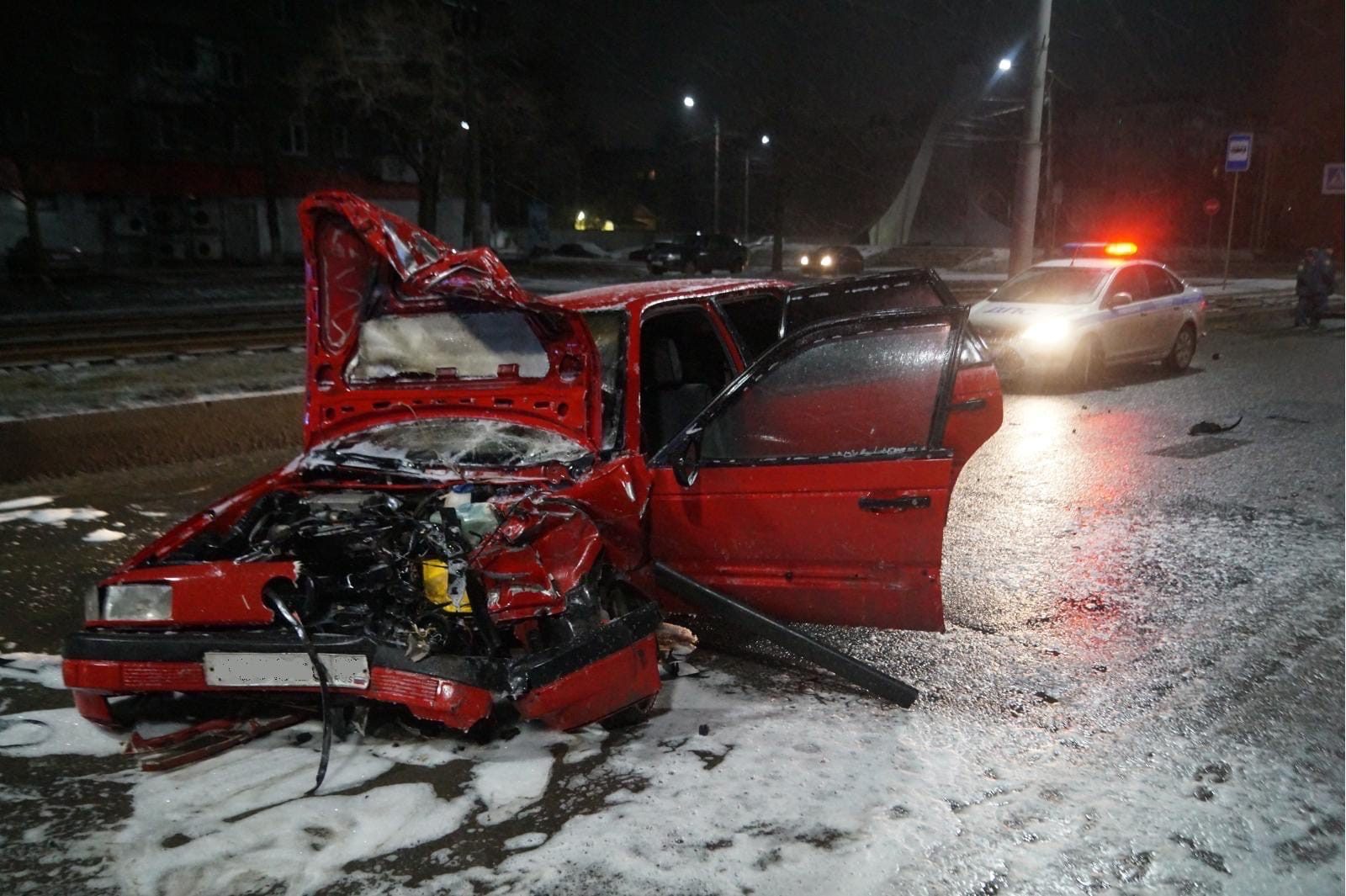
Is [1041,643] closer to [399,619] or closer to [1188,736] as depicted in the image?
[1188,736]

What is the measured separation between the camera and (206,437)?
29.3ft

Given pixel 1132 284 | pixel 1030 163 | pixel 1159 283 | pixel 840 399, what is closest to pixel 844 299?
pixel 840 399

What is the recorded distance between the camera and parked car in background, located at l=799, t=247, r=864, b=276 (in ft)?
114

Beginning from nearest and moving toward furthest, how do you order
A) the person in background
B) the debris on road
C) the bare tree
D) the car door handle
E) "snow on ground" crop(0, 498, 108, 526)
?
the car door handle < "snow on ground" crop(0, 498, 108, 526) < the debris on road < the person in background < the bare tree

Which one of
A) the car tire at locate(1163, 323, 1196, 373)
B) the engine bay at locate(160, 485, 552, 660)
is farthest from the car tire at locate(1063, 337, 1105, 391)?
the engine bay at locate(160, 485, 552, 660)

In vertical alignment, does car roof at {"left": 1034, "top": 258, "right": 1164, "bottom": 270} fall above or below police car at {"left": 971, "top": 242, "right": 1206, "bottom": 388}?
above

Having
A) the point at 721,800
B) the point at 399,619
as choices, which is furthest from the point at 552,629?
the point at 721,800

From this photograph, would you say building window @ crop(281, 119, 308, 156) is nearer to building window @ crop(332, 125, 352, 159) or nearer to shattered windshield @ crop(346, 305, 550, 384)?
building window @ crop(332, 125, 352, 159)

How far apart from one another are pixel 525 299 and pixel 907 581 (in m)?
1.89

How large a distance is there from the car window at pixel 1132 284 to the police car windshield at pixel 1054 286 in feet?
0.62

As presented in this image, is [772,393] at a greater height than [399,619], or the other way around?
[772,393]

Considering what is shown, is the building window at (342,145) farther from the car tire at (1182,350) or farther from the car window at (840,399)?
the car window at (840,399)

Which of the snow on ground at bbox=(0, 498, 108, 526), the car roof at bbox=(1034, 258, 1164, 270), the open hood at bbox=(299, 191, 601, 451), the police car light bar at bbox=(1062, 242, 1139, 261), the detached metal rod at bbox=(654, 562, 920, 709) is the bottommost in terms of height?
the snow on ground at bbox=(0, 498, 108, 526)

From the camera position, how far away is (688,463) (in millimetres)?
4191
